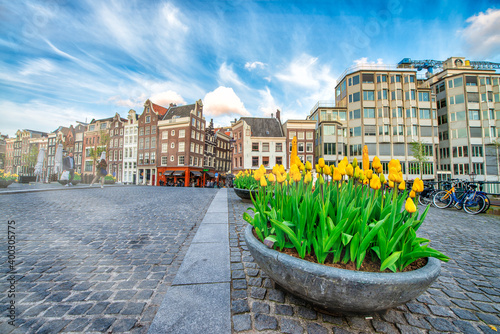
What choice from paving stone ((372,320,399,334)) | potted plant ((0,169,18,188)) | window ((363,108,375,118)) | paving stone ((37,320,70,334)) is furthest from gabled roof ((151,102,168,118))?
paving stone ((372,320,399,334))

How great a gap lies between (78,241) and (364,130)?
37.7m

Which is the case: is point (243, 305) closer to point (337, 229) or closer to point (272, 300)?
point (272, 300)

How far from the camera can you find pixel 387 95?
32.9m

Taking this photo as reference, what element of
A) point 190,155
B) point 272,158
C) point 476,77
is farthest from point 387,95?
point 190,155

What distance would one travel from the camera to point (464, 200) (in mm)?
A: 8375

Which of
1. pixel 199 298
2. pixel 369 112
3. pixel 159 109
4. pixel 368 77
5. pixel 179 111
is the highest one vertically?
pixel 368 77

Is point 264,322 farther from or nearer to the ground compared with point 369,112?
nearer to the ground

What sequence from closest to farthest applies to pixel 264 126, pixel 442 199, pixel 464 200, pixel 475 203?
1. pixel 475 203
2. pixel 464 200
3. pixel 442 199
4. pixel 264 126

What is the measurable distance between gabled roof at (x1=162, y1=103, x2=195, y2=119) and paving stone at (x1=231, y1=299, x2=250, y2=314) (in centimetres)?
4174

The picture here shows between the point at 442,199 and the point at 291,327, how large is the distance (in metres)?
11.9

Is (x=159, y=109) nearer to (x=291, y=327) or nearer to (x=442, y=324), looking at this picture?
(x=291, y=327)

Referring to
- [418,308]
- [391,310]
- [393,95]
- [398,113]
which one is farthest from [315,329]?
[393,95]

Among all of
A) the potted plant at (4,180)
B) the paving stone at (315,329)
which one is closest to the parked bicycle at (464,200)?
the paving stone at (315,329)

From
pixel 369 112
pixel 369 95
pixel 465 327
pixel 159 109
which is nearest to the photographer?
pixel 465 327
